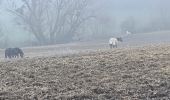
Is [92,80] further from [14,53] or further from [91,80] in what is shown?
[14,53]

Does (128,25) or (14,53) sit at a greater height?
(128,25)

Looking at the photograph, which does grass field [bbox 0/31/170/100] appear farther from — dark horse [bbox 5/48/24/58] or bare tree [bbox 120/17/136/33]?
bare tree [bbox 120/17/136/33]

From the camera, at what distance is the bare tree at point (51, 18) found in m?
52.0

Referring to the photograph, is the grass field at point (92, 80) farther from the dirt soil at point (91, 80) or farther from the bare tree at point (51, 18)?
the bare tree at point (51, 18)

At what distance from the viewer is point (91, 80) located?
10.3 m

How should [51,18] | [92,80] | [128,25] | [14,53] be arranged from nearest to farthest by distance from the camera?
[92,80], [14,53], [128,25], [51,18]

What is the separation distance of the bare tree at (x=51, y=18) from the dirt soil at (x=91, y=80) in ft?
125

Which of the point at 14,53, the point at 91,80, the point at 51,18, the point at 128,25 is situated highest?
the point at 51,18

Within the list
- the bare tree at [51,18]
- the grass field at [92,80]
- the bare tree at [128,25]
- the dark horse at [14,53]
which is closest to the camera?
the grass field at [92,80]

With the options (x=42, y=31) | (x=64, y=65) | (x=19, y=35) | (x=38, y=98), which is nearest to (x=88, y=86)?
(x=38, y=98)

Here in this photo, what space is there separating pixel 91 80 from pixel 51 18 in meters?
45.0

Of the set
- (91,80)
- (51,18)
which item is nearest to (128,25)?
(51,18)

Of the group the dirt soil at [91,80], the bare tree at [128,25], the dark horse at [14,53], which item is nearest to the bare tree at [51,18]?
the bare tree at [128,25]

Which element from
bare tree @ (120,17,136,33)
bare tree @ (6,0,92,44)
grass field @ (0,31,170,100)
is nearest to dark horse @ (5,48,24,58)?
grass field @ (0,31,170,100)
